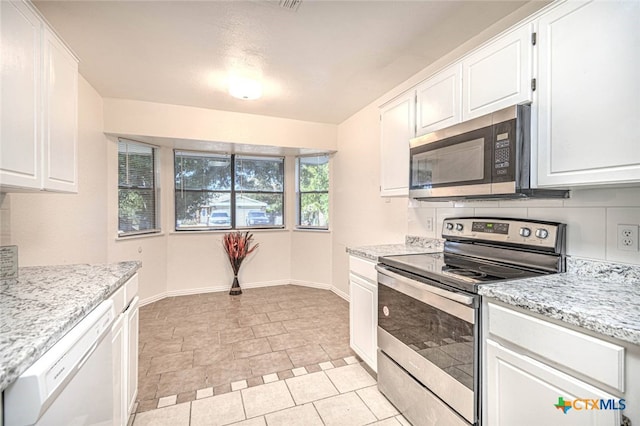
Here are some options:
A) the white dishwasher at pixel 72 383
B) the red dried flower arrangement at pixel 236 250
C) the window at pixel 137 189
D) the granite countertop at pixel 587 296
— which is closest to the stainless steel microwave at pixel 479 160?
the granite countertop at pixel 587 296

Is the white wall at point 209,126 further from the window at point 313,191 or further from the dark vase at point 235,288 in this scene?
the dark vase at point 235,288

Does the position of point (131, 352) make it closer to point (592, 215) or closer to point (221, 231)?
point (592, 215)

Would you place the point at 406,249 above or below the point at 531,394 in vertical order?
above

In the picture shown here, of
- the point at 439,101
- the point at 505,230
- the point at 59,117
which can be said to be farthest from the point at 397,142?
the point at 59,117

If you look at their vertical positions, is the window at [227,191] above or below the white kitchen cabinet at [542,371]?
above

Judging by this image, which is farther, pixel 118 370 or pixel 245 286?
pixel 245 286

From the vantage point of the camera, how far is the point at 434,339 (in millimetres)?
1522

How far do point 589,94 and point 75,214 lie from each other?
3651 mm

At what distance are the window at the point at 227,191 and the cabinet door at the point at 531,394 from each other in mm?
3921

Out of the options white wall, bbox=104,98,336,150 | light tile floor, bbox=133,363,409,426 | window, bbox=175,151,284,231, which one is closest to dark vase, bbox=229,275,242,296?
window, bbox=175,151,284,231

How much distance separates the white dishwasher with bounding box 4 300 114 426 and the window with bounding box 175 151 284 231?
10.6ft

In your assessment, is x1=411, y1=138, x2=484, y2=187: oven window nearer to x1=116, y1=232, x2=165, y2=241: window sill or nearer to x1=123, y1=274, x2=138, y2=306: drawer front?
x1=123, y1=274, x2=138, y2=306: drawer front

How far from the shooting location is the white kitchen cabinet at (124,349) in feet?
4.61

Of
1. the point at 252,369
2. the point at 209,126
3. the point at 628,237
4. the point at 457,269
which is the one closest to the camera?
the point at 628,237
